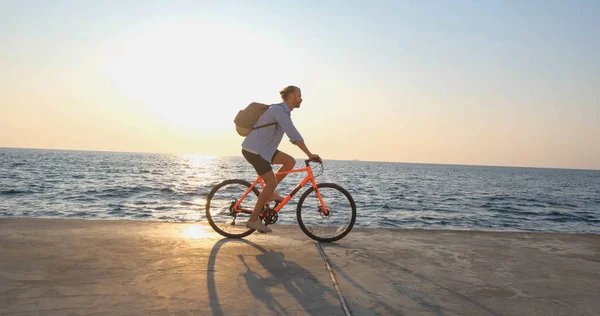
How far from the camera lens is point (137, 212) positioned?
2006cm

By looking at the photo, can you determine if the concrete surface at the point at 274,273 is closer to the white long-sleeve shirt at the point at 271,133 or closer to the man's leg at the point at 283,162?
the man's leg at the point at 283,162

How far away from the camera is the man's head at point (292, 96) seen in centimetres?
533

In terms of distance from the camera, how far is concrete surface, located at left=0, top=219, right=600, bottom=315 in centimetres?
305

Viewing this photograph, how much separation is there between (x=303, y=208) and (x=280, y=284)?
6.92ft

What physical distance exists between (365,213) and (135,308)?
1942 cm

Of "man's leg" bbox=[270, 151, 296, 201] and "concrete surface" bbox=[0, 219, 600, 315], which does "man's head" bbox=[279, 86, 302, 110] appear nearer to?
"man's leg" bbox=[270, 151, 296, 201]

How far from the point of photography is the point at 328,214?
18.4 feet

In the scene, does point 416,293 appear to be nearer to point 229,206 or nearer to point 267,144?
point 267,144

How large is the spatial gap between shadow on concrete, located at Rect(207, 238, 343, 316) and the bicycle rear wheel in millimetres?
1032

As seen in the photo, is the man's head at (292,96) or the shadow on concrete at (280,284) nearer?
the shadow on concrete at (280,284)

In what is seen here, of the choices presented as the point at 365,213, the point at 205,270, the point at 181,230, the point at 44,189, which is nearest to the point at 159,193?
the point at 44,189

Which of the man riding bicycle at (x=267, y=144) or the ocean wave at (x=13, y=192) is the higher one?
the man riding bicycle at (x=267, y=144)

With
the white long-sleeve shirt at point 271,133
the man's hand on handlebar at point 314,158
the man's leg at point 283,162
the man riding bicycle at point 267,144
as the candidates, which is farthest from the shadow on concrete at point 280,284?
the white long-sleeve shirt at point 271,133

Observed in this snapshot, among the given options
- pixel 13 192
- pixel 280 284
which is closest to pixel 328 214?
pixel 280 284
